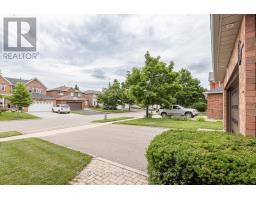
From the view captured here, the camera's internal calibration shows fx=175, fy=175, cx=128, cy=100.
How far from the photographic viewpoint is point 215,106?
65.0ft

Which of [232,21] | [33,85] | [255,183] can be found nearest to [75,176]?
[255,183]

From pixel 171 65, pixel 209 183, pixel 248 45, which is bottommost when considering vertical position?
pixel 209 183

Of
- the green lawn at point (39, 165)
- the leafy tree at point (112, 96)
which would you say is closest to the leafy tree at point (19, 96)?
the green lawn at point (39, 165)

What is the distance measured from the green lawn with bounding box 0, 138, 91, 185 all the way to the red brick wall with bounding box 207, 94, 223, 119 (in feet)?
58.5

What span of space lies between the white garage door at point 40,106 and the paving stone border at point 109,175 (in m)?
33.4

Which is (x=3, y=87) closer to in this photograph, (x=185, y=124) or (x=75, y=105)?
(x=75, y=105)

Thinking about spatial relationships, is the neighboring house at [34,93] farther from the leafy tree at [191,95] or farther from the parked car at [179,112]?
the leafy tree at [191,95]

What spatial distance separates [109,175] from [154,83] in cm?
1513

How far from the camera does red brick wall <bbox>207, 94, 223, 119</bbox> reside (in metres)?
19.3

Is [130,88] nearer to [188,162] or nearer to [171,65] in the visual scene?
[171,65]

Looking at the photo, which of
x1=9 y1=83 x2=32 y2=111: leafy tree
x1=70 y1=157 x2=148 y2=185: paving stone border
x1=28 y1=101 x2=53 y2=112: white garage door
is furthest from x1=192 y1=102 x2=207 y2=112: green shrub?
x1=70 y1=157 x2=148 y2=185: paving stone border

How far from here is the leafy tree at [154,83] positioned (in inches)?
720

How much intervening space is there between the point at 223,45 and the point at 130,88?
47.3 feet

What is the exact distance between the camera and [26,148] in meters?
6.65
